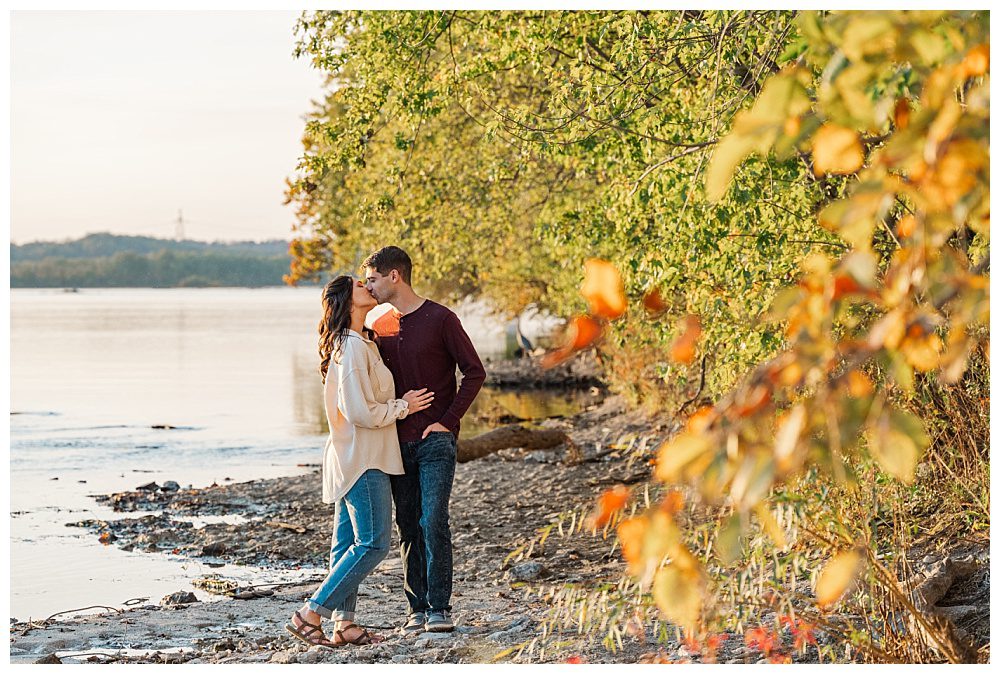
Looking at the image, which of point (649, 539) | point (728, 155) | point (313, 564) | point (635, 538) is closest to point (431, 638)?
point (313, 564)

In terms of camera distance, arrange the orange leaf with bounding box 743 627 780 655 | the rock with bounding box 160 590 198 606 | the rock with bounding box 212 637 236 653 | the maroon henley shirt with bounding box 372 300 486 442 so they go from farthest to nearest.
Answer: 1. the rock with bounding box 160 590 198 606
2. the rock with bounding box 212 637 236 653
3. the maroon henley shirt with bounding box 372 300 486 442
4. the orange leaf with bounding box 743 627 780 655

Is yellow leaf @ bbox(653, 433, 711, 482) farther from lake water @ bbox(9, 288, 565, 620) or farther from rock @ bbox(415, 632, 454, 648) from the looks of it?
lake water @ bbox(9, 288, 565, 620)

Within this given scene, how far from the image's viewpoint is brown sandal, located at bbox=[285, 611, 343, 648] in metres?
5.89

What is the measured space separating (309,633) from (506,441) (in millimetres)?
9757

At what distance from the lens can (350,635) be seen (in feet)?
19.4

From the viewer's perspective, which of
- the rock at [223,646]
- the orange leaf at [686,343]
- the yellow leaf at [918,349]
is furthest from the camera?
the rock at [223,646]

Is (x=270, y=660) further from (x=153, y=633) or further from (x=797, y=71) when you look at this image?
(x=797, y=71)

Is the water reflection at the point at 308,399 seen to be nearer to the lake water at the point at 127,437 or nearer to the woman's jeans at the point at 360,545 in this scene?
the lake water at the point at 127,437

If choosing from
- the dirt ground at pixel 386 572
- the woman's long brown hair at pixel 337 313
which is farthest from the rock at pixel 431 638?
the woman's long brown hair at pixel 337 313

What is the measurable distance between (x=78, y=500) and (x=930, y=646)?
1116 cm

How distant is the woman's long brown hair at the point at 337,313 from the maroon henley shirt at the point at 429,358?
20 centimetres

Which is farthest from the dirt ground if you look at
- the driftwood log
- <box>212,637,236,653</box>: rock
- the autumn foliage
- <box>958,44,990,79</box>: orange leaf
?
<box>958,44,990,79</box>: orange leaf

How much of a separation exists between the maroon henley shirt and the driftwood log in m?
8.88

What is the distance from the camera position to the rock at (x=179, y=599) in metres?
8.20
